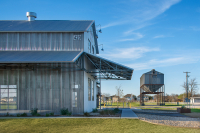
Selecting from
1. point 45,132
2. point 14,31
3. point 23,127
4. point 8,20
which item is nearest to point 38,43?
point 14,31

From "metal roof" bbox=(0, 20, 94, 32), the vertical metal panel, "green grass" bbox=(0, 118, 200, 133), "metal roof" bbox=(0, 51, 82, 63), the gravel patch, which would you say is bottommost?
the gravel patch

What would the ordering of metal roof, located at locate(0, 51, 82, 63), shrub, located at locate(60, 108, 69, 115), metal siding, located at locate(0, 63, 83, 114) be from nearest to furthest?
1. metal roof, located at locate(0, 51, 82, 63)
2. shrub, located at locate(60, 108, 69, 115)
3. metal siding, located at locate(0, 63, 83, 114)

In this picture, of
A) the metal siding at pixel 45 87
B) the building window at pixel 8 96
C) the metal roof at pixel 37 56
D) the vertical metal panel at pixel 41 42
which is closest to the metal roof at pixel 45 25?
the vertical metal panel at pixel 41 42

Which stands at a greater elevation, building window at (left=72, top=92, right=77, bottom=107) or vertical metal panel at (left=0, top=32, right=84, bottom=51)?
vertical metal panel at (left=0, top=32, right=84, bottom=51)

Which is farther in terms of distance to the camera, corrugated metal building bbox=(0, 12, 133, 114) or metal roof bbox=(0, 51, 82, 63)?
corrugated metal building bbox=(0, 12, 133, 114)

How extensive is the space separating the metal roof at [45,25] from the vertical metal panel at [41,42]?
18.3 inches

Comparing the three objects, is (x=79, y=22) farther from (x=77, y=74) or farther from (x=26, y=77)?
(x=26, y=77)

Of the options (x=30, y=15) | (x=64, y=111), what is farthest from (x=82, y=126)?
(x=30, y=15)

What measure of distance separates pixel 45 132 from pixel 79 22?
1454cm

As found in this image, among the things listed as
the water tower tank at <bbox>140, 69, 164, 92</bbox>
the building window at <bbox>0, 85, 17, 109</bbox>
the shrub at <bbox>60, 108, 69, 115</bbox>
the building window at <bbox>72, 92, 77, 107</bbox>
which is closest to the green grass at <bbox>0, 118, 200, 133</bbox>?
the shrub at <bbox>60, 108, 69, 115</bbox>

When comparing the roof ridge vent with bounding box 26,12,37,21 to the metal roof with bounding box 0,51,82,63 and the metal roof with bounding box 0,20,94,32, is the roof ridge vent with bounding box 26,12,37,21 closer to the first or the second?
the metal roof with bounding box 0,20,94,32

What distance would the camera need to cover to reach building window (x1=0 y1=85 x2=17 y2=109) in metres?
20.3

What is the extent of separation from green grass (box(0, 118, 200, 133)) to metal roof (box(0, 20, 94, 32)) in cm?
944

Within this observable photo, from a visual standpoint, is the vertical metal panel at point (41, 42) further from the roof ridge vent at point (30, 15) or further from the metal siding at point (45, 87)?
the roof ridge vent at point (30, 15)
